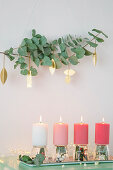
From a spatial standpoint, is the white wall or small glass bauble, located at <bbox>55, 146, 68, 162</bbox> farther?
the white wall

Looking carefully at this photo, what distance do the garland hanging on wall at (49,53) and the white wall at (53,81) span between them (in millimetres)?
50

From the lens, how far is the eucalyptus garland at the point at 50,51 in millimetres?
1811

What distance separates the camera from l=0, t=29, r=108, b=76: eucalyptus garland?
5.94 feet

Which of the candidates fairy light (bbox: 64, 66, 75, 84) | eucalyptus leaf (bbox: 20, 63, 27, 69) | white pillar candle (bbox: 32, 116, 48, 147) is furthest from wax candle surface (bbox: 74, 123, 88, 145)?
eucalyptus leaf (bbox: 20, 63, 27, 69)

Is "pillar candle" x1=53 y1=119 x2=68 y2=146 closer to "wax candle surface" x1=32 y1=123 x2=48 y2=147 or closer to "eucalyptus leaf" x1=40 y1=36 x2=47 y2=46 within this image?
"wax candle surface" x1=32 y1=123 x2=48 y2=147

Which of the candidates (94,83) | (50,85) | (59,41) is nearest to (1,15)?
(59,41)

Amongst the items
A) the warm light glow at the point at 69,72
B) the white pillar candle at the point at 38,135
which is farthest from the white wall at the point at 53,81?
the white pillar candle at the point at 38,135

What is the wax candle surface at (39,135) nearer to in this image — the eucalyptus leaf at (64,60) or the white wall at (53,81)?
the white wall at (53,81)

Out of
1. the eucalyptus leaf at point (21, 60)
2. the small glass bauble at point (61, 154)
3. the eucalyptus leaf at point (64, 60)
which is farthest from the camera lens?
the eucalyptus leaf at point (64, 60)

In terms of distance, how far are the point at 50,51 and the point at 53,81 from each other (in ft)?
0.59

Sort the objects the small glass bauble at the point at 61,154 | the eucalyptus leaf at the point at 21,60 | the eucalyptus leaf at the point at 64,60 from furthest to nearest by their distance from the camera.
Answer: the eucalyptus leaf at the point at 64,60 → the eucalyptus leaf at the point at 21,60 → the small glass bauble at the point at 61,154

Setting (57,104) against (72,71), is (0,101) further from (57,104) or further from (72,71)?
(72,71)

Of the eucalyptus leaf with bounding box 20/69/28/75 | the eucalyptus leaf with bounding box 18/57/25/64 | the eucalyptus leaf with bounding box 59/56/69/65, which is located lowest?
the eucalyptus leaf with bounding box 20/69/28/75

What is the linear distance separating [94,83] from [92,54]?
177 mm
